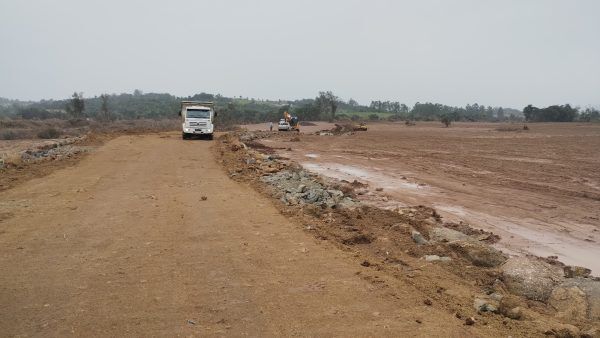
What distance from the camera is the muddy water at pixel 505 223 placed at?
8391 mm

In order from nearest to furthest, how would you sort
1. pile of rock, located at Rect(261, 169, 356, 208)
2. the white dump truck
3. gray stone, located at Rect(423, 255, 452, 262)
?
1. gray stone, located at Rect(423, 255, 452, 262)
2. pile of rock, located at Rect(261, 169, 356, 208)
3. the white dump truck

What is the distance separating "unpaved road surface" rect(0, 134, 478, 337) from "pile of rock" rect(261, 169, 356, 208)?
1.10 metres

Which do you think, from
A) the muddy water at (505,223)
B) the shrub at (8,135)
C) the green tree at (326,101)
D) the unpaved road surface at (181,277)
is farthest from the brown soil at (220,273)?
the green tree at (326,101)

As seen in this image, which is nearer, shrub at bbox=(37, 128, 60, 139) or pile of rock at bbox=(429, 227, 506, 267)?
pile of rock at bbox=(429, 227, 506, 267)

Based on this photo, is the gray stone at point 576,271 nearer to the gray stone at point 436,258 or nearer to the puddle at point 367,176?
the gray stone at point 436,258

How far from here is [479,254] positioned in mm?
7148

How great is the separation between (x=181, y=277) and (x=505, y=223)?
7.56m

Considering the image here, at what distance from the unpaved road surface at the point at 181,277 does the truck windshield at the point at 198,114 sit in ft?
69.3

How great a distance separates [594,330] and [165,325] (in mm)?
4255

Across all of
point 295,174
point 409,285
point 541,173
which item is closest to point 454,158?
point 541,173

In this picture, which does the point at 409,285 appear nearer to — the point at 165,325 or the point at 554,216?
the point at 165,325

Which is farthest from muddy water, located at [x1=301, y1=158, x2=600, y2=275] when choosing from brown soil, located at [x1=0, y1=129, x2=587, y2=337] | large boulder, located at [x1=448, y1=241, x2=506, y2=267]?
brown soil, located at [x1=0, y1=129, x2=587, y2=337]

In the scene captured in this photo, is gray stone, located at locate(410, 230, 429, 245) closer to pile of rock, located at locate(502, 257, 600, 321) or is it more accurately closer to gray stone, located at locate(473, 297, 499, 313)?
pile of rock, located at locate(502, 257, 600, 321)

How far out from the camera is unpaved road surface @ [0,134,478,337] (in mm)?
4383
